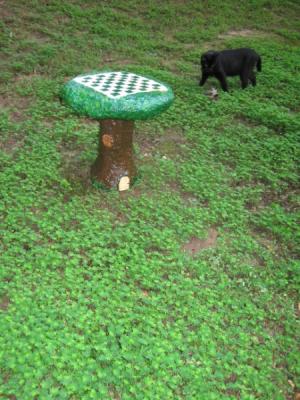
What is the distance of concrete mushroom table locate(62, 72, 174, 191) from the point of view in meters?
4.27

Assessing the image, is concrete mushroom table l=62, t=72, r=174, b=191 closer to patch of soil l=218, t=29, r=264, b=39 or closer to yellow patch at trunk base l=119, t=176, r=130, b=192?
yellow patch at trunk base l=119, t=176, r=130, b=192

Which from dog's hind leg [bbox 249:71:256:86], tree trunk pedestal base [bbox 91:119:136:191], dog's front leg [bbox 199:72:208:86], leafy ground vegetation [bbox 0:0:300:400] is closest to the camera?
leafy ground vegetation [bbox 0:0:300:400]

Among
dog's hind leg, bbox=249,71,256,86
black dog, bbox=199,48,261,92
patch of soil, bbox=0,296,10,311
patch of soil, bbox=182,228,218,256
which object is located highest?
black dog, bbox=199,48,261,92

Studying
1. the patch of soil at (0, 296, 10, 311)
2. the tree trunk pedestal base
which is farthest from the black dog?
the patch of soil at (0, 296, 10, 311)

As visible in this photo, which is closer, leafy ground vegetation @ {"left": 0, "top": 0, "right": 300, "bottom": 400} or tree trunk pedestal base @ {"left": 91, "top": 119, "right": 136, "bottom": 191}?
leafy ground vegetation @ {"left": 0, "top": 0, "right": 300, "bottom": 400}

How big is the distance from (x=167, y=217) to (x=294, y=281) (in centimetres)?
138

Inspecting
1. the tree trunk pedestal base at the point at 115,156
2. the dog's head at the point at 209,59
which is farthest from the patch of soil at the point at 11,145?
the dog's head at the point at 209,59

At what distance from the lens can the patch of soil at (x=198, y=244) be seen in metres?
4.45

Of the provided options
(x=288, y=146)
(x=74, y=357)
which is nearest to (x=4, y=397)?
(x=74, y=357)

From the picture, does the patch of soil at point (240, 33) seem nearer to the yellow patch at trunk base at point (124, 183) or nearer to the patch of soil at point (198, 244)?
the yellow patch at trunk base at point (124, 183)

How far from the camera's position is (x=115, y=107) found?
423cm

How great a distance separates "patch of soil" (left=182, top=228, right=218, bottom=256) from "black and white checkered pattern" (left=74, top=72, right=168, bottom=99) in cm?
153

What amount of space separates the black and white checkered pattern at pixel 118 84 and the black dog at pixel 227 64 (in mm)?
2604

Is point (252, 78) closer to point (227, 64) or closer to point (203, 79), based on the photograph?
point (227, 64)
